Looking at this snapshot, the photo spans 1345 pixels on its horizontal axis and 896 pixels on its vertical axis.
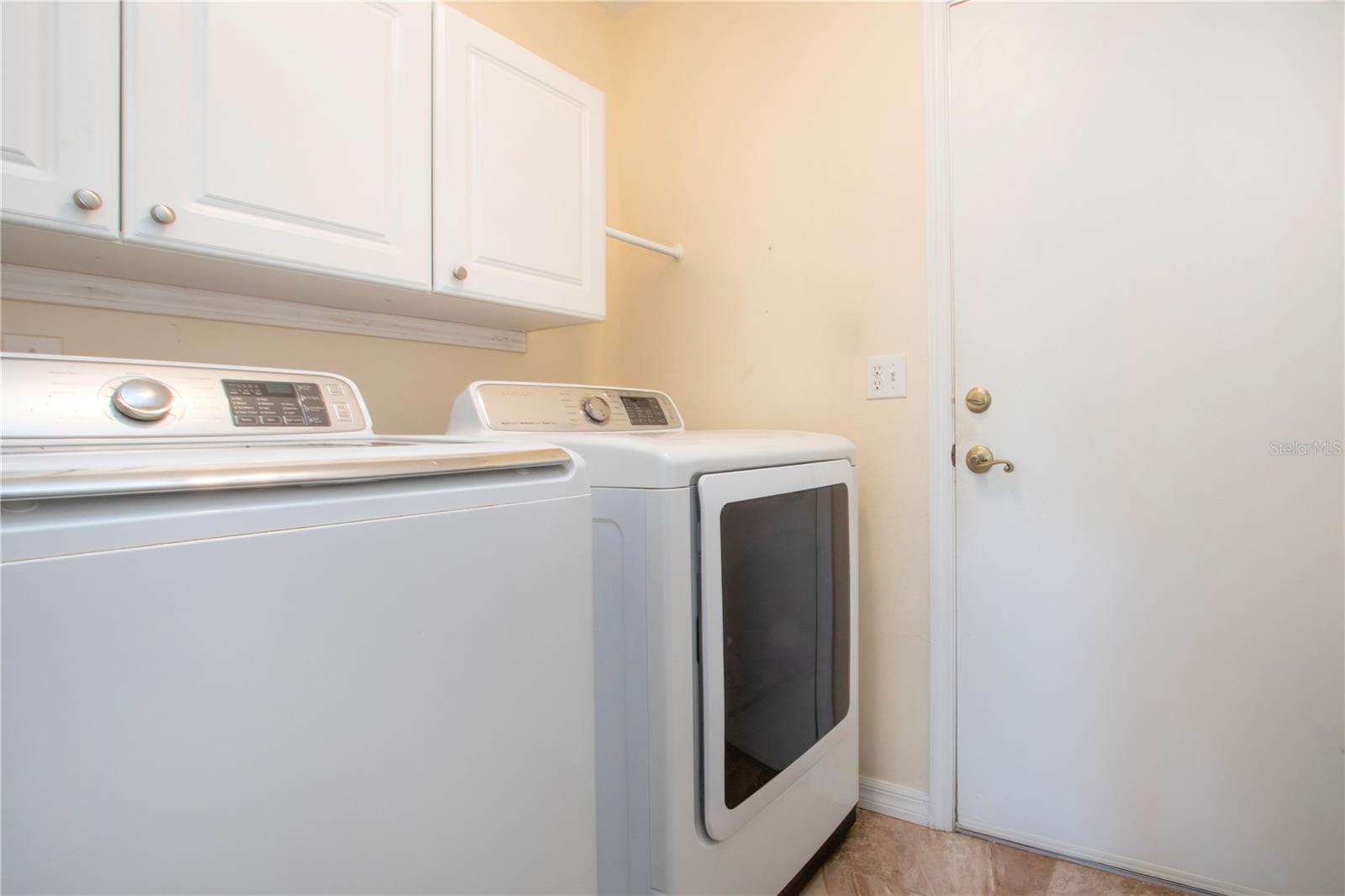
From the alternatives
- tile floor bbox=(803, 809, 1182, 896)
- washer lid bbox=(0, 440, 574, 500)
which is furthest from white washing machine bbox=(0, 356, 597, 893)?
tile floor bbox=(803, 809, 1182, 896)

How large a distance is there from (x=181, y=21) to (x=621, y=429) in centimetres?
113

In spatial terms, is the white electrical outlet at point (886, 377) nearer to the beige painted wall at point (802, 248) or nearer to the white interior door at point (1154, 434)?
the beige painted wall at point (802, 248)

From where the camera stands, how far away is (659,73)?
2336mm

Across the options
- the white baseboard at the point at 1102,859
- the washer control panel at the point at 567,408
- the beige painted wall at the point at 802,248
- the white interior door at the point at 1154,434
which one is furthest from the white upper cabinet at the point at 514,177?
the white baseboard at the point at 1102,859

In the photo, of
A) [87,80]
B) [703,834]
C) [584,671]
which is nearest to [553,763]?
[584,671]

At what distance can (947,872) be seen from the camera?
1615mm

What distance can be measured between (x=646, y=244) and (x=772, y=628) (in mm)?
1242

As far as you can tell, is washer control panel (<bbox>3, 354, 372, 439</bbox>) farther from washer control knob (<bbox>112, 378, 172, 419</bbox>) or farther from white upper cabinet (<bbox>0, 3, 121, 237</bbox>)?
white upper cabinet (<bbox>0, 3, 121, 237</bbox>)

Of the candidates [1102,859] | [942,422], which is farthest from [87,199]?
[1102,859]

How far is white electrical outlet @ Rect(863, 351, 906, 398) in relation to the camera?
1836 millimetres

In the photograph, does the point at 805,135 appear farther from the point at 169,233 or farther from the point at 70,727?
the point at 70,727

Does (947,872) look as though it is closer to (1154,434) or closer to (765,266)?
(1154,434)

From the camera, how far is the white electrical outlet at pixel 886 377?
184cm

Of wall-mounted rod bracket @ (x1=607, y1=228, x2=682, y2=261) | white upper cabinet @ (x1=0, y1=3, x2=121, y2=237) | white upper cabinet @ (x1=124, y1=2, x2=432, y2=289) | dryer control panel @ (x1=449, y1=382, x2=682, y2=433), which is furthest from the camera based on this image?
wall-mounted rod bracket @ (x1=607, y1=228, x2=682, y2=261)
